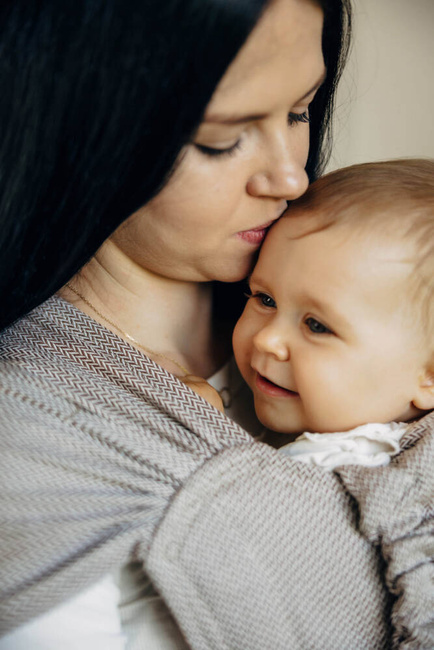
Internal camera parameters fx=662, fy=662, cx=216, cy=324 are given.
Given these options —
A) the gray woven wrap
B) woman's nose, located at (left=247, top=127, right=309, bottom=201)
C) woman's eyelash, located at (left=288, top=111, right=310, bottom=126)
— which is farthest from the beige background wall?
the gray woven wrap

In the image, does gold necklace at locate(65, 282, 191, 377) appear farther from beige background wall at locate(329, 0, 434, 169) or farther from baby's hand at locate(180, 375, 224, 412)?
beige background wall at locate(329, 0, 434, 169)

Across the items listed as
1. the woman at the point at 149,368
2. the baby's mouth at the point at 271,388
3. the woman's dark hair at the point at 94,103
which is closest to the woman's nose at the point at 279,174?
the woman at the point at 149,368

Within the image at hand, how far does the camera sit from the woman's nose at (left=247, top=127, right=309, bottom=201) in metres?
0.90

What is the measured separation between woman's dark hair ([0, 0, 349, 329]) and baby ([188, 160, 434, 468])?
272mm

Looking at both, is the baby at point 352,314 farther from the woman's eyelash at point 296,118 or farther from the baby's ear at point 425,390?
the woman's eyelash at point 296,118

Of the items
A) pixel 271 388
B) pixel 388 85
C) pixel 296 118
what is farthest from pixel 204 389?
pixel 388 85

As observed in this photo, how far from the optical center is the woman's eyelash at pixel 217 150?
86 cm

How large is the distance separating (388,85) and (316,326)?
123cm

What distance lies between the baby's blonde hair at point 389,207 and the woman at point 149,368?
0.07m

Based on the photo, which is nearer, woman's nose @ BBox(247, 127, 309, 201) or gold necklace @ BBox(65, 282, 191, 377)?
woman's nose @ BBox(247, 127, 309, 201)

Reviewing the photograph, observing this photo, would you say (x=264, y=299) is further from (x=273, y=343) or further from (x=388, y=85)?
(x=388, y=85)

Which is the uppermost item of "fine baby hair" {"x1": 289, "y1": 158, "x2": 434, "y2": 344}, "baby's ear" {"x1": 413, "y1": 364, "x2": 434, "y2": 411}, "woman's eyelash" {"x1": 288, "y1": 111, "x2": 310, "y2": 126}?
"woman's eyelash" {"x1": 288, "y1": 111, "x2": 310, "y2": 126}

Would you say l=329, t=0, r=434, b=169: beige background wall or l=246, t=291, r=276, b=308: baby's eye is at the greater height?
l=329, t=0, r=434, b=169: beige background wall

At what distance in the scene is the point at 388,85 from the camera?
1.93 metres
